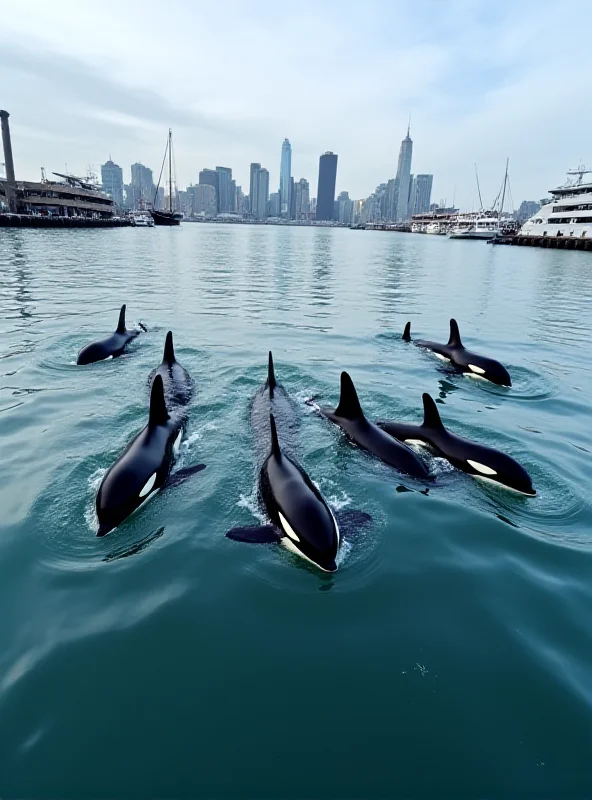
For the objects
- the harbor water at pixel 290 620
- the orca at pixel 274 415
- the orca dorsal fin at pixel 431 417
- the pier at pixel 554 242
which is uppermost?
the pier at pixel 554 242

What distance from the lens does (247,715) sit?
4.96m

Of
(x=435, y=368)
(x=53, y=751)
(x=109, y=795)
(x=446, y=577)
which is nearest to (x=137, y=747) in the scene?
(x=109, y=795)

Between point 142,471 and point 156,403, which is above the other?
point 156,403

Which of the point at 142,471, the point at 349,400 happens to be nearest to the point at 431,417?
the point at 349,400

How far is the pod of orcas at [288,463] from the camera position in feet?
24.7

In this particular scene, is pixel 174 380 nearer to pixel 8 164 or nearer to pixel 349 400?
pixel 349 400

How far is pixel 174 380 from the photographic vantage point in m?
14.6

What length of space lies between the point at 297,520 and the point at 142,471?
10.0 feet

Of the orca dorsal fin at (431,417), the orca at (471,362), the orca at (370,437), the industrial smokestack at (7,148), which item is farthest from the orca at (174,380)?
the industrial smokestack at (7,148)

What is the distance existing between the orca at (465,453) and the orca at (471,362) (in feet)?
19.7

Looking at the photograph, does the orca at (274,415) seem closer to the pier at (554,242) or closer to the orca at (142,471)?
the orca at (142,471)

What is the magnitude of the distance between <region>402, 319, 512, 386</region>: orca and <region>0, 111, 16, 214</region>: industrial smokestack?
135m

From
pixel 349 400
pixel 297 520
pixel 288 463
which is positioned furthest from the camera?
pixel 349 400

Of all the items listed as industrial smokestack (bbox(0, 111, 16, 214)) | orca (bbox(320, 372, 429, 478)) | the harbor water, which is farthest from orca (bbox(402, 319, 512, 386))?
industrial smokestack (bbox(0, 111, 16, 214))
